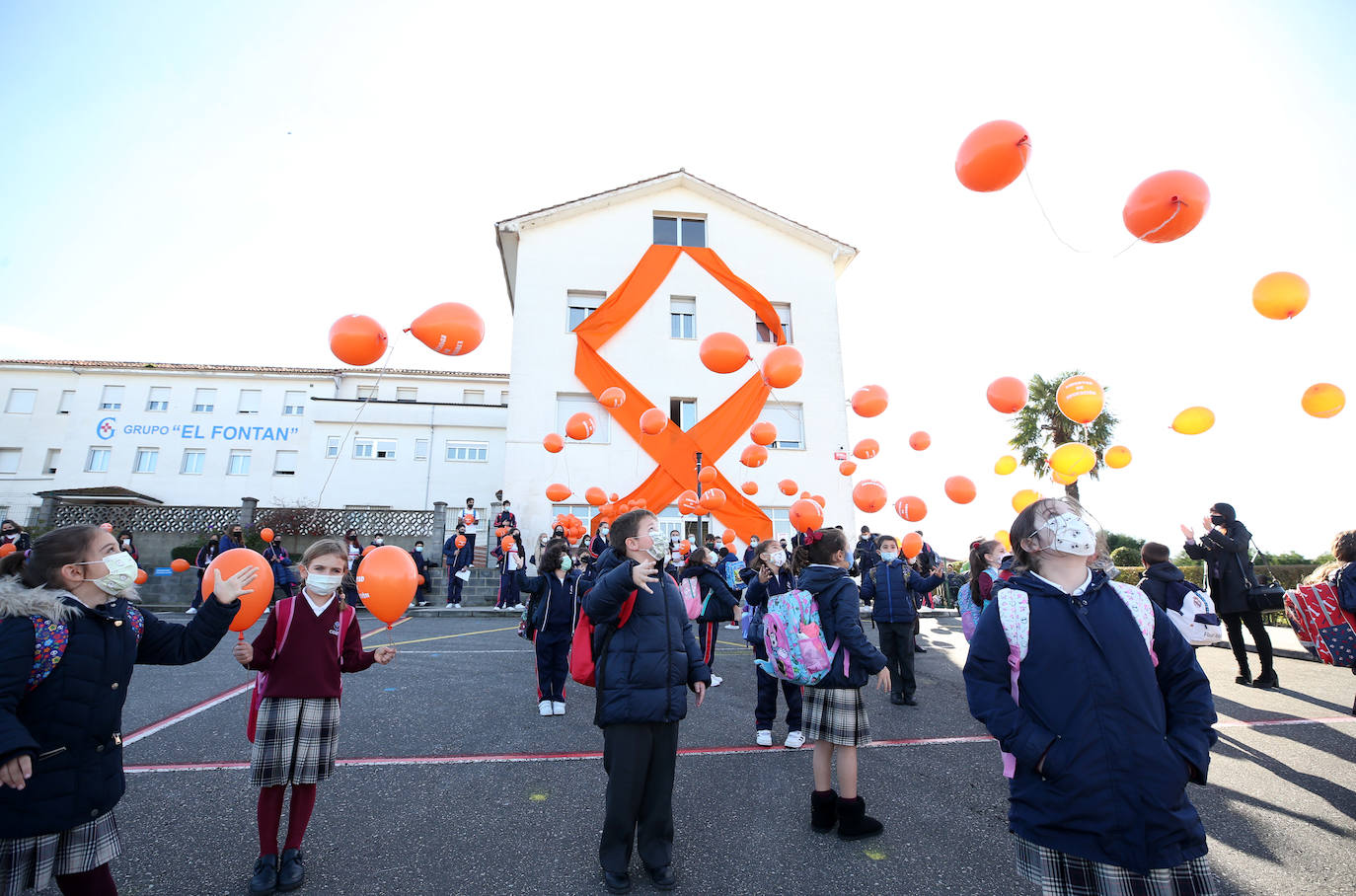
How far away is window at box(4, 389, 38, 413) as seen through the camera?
3375 centimetres

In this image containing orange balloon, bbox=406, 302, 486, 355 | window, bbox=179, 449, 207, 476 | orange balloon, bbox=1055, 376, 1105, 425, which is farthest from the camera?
window, bbox=179, 449, 207, 476

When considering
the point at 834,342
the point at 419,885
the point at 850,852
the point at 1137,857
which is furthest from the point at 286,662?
the point at 834,342

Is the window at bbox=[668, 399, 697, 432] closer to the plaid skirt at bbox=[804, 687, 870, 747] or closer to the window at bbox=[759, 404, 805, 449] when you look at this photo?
the window at bbox=[759, 404, 805, 449]

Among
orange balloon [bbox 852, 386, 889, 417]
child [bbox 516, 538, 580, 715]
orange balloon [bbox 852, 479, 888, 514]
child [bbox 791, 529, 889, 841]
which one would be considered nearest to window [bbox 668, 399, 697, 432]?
orange balloon [bbox 852, 386, 889, 417]

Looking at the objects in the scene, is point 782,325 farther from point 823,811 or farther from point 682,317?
point 823,811

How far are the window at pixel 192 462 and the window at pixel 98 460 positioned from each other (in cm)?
378

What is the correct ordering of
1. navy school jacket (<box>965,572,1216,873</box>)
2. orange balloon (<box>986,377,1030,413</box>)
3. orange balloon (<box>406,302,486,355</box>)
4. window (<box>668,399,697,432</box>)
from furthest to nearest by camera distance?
window (<box>668,399,697,432</box>) → orange balloon (<box>986,377,1030,413</box>) → orange balloon (<box>406,302,486,355</box>) → navy school jacket (<box>965,572,1216,873</box>)

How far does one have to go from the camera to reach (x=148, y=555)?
21562mm

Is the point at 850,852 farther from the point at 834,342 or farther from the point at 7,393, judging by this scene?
the point at 7,393

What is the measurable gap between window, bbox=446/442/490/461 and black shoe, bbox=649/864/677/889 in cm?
2924

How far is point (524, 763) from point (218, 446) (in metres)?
36.9

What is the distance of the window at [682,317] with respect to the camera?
2248cm

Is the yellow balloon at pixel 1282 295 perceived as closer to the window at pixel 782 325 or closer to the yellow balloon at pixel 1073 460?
the yellow balloon at pixel 1073 460

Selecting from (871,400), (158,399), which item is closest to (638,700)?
(871,400)
